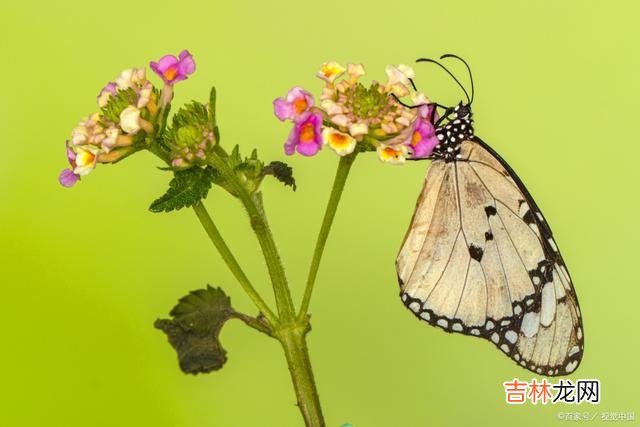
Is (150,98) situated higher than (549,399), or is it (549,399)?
(150,98)

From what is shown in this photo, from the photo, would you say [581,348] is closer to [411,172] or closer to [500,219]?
[500,219]

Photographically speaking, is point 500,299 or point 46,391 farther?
point 46,391

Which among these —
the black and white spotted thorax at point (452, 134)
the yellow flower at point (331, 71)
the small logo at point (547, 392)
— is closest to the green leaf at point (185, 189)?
the yellow flower at point (331, 71)

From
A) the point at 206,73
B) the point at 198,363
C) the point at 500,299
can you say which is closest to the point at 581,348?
the point at 500,299

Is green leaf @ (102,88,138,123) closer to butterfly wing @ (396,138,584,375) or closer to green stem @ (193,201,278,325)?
green stem @ (193,201,278,325)

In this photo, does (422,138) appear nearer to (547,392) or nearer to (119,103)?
(119,103)

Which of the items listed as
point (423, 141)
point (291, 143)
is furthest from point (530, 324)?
point (291, 143)
